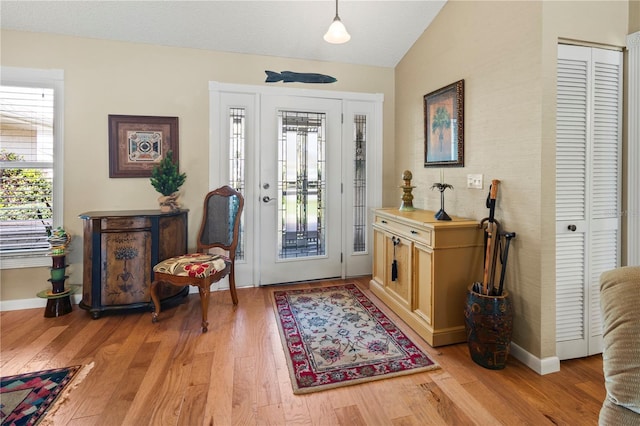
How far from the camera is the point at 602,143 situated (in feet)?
6.89

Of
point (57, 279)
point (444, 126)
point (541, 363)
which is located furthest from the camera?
point (444, 126)

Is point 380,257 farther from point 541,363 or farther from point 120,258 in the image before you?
point 120,258

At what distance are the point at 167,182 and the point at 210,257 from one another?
83cm

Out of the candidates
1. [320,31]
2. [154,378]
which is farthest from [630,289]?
[320,31]

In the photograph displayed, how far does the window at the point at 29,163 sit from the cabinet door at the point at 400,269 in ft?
10.3

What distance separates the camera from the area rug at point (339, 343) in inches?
76.5

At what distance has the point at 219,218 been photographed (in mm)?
3148

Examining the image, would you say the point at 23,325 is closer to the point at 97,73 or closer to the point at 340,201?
the point at 97,73

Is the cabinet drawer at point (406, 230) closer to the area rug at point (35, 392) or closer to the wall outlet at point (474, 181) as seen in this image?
the wall outlet at point (474, 181)

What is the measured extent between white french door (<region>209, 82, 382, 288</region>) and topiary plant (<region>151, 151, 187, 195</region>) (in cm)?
42

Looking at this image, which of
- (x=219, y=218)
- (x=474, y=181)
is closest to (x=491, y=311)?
(x=474, y=181)

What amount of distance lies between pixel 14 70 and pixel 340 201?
3319mm

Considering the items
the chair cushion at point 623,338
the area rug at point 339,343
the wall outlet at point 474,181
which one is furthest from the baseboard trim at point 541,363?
the wall outlet at point 474,181

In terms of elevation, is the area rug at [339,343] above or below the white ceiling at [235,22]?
below
